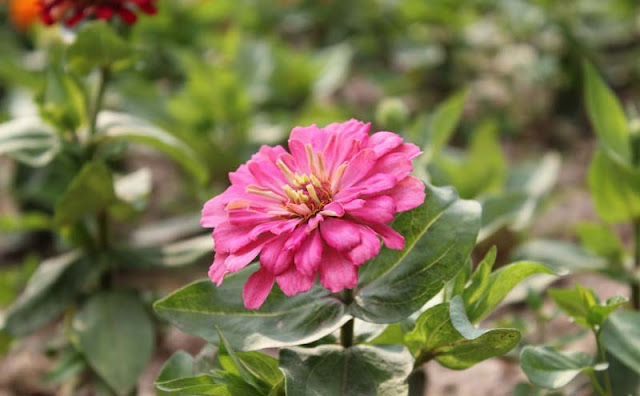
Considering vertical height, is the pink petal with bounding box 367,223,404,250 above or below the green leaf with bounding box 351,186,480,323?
above

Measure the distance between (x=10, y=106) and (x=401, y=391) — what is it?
1.60m

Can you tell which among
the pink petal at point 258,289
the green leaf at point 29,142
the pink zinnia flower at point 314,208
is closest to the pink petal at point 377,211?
the pink zinnia flower at point 314,208

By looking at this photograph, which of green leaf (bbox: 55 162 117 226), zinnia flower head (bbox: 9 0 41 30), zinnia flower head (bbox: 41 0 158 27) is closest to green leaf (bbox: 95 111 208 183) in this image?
green leaf (bbox: 55 162 117 226)

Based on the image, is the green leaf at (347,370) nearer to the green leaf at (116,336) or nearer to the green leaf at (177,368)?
the green leaf at (177,368)

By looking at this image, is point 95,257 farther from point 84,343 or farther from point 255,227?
point 255,227

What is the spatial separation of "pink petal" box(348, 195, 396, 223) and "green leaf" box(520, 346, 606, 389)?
10.1 inches

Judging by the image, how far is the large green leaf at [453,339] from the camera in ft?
2.65

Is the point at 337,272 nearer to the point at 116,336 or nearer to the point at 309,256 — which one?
the point at 309,256

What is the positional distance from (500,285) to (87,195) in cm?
66

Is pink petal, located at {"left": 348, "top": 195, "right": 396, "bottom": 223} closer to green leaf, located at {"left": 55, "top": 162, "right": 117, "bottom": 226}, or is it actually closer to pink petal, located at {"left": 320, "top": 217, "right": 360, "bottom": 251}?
pink petal, located at {"left": 320, "top": 217, "right": 360, "bottom": 251}

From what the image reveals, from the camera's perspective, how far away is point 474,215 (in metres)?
0.90

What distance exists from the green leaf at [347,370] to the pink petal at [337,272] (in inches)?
4.8

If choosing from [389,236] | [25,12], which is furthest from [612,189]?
[25,12]

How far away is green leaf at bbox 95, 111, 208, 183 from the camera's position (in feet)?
4.10
